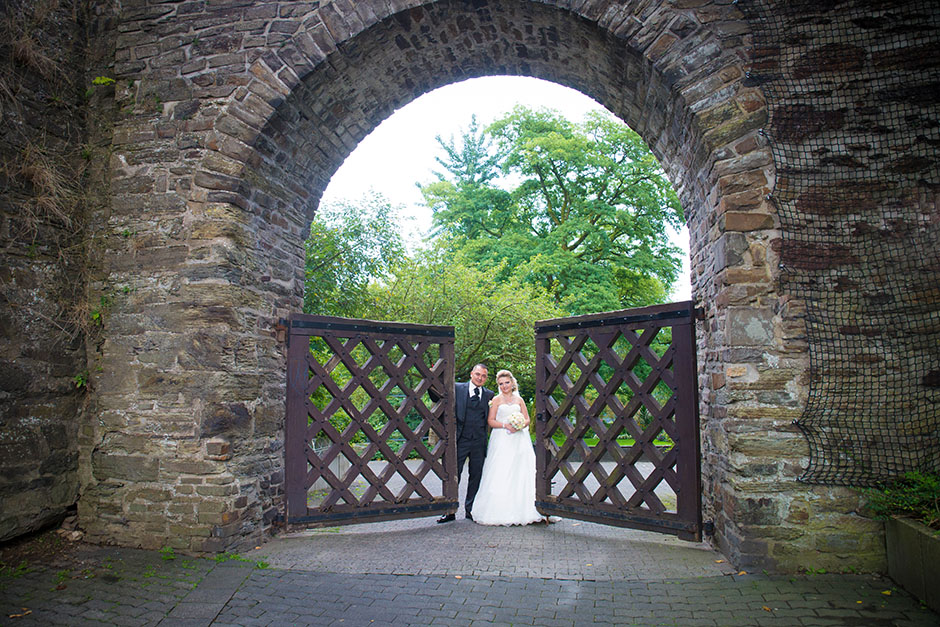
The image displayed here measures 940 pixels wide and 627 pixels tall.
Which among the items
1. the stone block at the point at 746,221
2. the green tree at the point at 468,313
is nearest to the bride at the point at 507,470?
the stone block at the point at 746,221

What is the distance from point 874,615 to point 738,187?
2.81m

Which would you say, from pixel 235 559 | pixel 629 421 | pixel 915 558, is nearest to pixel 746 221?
pixel 629 421

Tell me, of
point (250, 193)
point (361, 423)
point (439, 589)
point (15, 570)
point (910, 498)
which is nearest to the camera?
point (910, 498)

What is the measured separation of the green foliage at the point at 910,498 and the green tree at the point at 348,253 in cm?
689

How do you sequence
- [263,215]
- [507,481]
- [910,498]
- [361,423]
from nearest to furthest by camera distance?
1. [910,498]
2. [263,215]
3. [361,423]
4. [507,481]

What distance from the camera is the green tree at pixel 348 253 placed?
356 inches

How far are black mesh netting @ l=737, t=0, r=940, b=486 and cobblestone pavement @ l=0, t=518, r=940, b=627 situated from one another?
3.12ft

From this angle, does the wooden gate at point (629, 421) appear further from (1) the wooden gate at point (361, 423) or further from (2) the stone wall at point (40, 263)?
(2) the stone wall at point (40, 263)

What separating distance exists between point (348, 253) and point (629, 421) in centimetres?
555

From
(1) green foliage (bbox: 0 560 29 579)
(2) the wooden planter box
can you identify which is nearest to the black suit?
(2) the wooden planter box

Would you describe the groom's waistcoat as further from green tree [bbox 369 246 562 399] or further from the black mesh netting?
green tree [bbox 369 246 562 399]

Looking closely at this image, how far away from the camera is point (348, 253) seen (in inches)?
376

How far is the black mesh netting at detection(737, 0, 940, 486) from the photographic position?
418cm

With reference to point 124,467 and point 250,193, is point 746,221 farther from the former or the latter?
point 124,467
